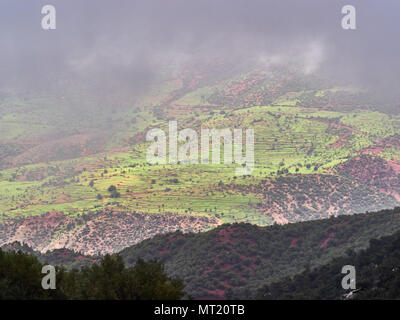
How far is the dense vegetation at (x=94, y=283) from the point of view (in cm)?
2662

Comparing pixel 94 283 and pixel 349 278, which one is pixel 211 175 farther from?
pixel 94 283

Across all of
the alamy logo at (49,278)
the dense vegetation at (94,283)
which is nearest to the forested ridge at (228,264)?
the dense vegetation at (94,283)

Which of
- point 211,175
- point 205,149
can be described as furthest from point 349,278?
point 205,149

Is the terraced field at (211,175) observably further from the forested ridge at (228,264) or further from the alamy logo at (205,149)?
the forested ridge at (228,264)

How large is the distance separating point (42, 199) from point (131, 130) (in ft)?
232

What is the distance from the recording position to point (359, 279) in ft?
105

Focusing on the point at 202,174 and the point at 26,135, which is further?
the point at 26,135

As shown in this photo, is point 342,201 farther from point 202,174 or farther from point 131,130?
point 131,130

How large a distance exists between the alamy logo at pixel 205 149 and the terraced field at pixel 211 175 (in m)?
2.32

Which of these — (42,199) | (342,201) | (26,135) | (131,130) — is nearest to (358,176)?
(342,201)

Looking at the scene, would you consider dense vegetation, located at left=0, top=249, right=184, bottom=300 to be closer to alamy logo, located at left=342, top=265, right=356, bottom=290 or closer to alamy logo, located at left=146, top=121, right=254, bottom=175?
alamy logo, located at left=342, top=265, right=356, bottom=290
